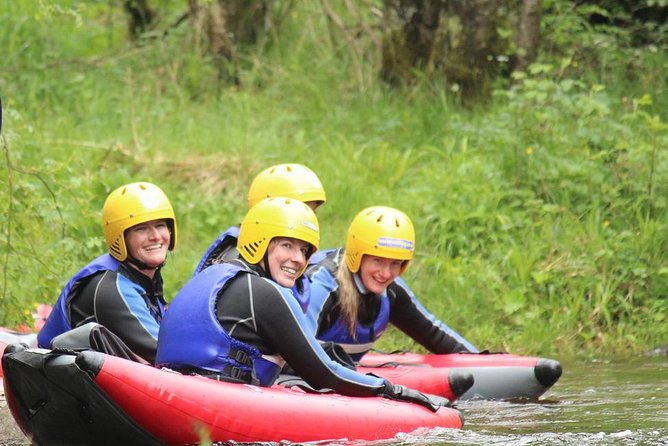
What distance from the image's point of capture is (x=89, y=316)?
6508 millimetres

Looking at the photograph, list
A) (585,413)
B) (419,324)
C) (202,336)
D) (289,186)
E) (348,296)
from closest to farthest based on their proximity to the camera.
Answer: (202,336) < (585,413) < (348,296) < (289,186) < (419,324)

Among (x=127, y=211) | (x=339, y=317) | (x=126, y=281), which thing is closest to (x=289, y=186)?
(x=339, y=317)

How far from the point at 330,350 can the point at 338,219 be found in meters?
4.63

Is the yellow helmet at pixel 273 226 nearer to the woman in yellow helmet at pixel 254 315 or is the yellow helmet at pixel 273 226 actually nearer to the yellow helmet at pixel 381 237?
the woman in yellow helmet at pixel 254 315

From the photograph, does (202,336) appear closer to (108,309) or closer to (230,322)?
(230,322)

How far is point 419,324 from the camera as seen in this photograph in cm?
823

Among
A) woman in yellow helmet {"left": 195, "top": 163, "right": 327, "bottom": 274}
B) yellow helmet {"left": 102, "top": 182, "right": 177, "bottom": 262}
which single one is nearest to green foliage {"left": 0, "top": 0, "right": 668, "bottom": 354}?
yellow helmet {"left": 102, "top": 182, "right": 177, "bottom": 262}

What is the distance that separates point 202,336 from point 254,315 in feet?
0.85

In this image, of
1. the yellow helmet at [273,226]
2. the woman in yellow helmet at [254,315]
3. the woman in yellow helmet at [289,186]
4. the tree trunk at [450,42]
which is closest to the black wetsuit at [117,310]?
the woman in yellow helmet at [254,315]

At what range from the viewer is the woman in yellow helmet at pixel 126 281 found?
21.4 ft

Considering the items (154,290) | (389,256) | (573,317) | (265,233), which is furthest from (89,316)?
(573,317)

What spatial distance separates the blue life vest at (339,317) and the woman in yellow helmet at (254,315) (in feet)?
4.18

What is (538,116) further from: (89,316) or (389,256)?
(89,316)

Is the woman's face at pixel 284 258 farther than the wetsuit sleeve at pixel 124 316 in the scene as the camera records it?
No
